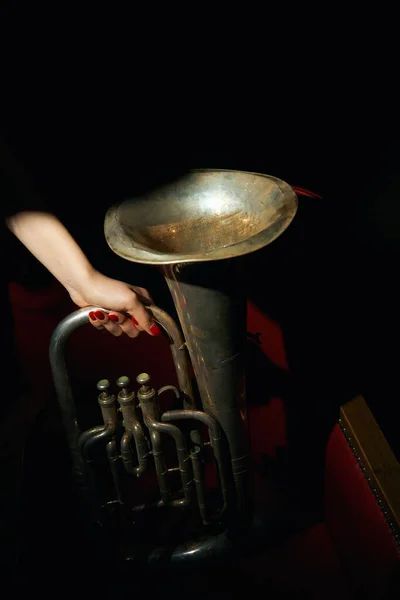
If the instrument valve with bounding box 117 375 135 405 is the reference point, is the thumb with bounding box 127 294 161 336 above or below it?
above

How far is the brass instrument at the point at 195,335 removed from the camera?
1217 mm

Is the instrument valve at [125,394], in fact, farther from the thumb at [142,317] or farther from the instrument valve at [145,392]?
the thumb at [142,317]

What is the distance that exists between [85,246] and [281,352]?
2.64ft

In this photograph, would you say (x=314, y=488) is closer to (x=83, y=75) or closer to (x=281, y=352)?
(x=281, y=352)

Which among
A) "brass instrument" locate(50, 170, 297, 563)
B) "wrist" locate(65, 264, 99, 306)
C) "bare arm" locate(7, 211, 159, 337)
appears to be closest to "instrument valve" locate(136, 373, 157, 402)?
"brass instrument" locate(50, 170, 297, 563)

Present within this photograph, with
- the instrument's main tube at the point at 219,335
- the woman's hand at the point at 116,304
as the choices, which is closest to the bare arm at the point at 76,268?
the woman's hand at the point at 116,304

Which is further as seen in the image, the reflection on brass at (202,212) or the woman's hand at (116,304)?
the woman's hand at (116,304)

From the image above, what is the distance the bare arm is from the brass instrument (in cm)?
6

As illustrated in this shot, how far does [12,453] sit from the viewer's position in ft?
6.86

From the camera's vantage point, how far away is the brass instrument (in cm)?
122

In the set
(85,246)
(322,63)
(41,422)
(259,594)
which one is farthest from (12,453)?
(322,63)

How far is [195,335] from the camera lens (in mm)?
1313

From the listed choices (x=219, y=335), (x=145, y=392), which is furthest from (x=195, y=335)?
(x=145, y=392)

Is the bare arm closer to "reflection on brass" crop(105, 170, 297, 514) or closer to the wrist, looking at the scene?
the wrist
